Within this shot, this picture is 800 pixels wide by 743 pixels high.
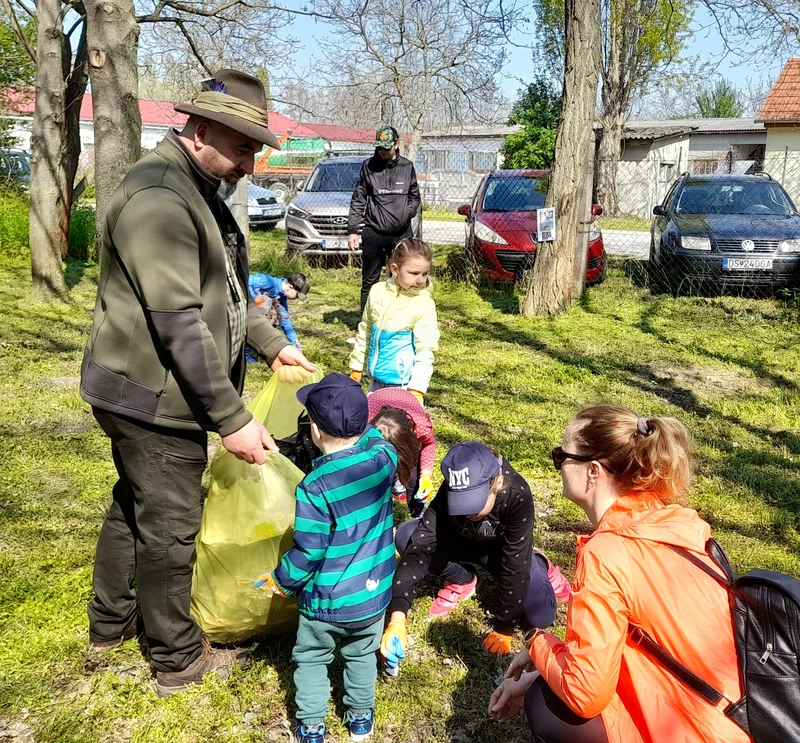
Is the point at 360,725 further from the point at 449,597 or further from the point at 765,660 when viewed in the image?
the point at 765,660

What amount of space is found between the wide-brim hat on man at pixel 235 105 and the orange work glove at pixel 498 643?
1.93 m

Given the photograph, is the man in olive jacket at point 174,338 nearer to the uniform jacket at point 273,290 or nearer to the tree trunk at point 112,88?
the uniform jacket at point 273,290

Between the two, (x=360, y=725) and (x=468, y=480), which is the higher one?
(x=468, y=480)

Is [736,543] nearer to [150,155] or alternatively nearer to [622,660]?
[622,660]

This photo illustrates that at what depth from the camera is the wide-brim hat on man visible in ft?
7.39

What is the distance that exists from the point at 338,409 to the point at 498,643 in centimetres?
125

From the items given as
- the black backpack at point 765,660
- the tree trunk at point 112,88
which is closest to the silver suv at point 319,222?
the tree trunk at point 112,88

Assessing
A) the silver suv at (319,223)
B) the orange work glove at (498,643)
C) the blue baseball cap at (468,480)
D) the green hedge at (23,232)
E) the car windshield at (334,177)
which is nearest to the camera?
the blue baseball cap at (468,480)

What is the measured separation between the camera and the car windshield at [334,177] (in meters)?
12.1

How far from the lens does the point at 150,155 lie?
7.60 ft

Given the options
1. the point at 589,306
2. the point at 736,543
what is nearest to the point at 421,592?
the point at 736,543

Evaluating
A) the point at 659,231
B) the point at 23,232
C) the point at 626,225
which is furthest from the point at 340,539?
the point at 626,225

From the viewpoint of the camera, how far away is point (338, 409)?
7.58 feet

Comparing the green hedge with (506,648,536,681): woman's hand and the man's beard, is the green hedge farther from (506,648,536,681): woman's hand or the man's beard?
(506,648,536,681): woman's hand
